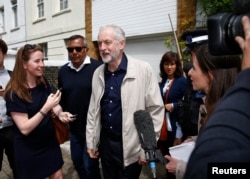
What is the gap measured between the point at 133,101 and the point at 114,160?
64cm

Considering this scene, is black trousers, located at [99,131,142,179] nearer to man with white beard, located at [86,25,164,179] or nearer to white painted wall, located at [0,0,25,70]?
man with white beard, located at [86,25,164,179]

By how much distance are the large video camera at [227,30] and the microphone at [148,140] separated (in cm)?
107

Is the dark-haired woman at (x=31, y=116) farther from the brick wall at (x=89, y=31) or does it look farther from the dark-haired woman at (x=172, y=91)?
→ the brick wall at (x=89, y=31)

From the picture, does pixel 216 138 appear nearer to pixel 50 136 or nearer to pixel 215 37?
pixel 215 37

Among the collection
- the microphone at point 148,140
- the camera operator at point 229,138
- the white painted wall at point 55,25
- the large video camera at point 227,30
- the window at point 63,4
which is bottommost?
the microphone at point 148,140

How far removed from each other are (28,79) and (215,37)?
2.40 metres

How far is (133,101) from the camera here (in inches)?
106

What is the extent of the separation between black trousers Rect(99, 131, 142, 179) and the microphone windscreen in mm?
680

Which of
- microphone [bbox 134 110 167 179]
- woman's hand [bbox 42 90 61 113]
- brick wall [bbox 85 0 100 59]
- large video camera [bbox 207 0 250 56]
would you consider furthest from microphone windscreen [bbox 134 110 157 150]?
brick wall [bbox 85 0 100 59]

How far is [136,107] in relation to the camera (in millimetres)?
2711

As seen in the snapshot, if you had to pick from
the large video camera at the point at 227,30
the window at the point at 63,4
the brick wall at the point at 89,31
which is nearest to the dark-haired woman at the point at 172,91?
the large video camera at the point at 227,30

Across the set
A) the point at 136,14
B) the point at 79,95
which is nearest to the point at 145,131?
the point at 79,95

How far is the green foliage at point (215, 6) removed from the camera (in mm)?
5167

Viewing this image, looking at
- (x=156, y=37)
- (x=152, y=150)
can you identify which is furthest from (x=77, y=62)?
(x=156, y=37)
